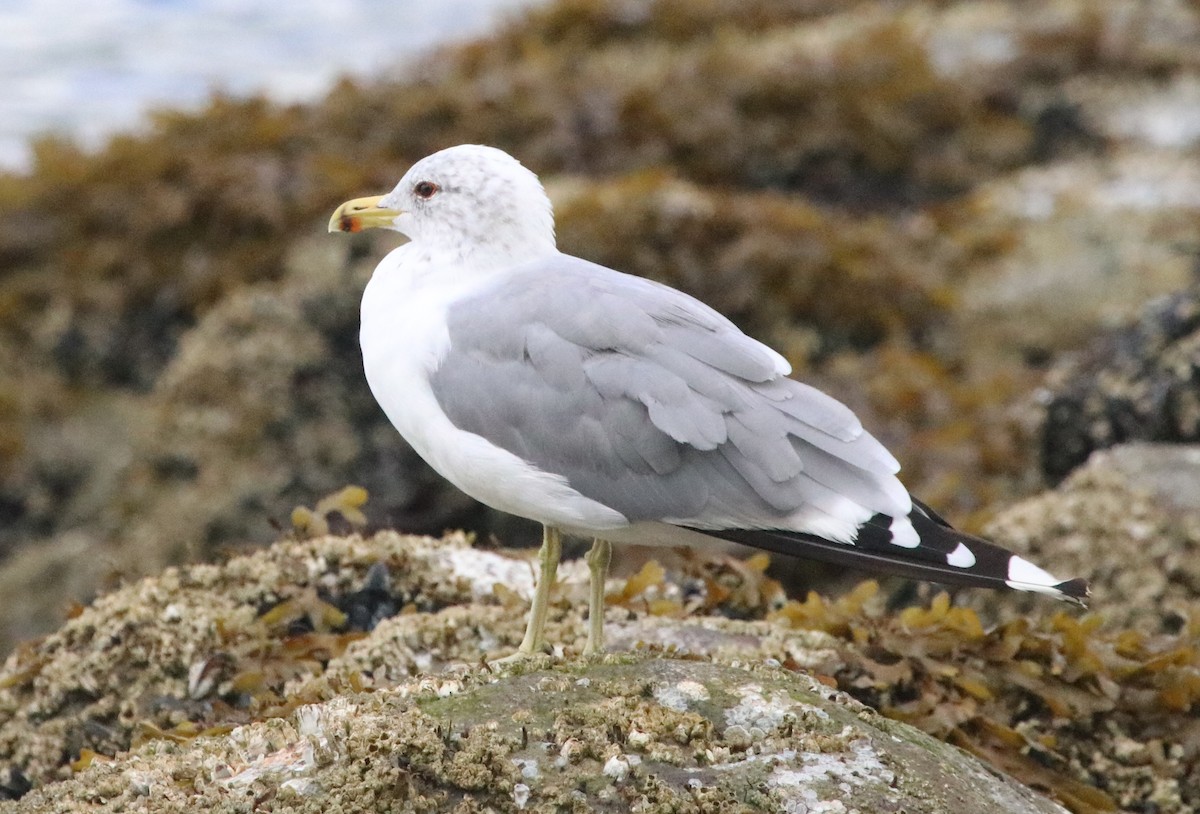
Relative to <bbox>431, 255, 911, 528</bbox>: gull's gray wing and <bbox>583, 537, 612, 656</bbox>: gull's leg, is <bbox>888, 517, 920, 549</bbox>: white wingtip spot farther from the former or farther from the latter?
<bbox>583, 537, 612, 656</bbox>: gull's leg

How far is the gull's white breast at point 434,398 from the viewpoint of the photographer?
11.6 ft

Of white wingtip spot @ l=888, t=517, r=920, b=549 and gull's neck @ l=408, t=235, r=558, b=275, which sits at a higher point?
gull's neck @ l=408, t=235, r=558, b=275

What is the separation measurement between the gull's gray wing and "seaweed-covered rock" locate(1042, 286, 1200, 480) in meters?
2.98

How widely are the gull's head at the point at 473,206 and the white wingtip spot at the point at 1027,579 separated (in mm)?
1574

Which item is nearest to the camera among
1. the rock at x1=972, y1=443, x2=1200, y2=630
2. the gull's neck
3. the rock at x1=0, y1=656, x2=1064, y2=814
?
the rock at x1=0, y1=656, x2=1064, y2=814

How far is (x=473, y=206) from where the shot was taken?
4.04m

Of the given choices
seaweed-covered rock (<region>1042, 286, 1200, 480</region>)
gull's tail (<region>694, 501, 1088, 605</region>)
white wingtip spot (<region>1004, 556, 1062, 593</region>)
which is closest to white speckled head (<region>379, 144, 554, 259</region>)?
→ gull's tail (<region>694, 501, 1088, 605</region>)

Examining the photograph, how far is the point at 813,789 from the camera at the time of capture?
9.70 ft

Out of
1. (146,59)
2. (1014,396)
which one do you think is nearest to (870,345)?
(1014,396)

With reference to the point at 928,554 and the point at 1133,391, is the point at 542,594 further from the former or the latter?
the point at 1133,391

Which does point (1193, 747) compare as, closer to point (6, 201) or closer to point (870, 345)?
point (870, 345)

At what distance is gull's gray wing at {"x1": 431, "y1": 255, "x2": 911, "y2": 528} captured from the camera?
3.52m

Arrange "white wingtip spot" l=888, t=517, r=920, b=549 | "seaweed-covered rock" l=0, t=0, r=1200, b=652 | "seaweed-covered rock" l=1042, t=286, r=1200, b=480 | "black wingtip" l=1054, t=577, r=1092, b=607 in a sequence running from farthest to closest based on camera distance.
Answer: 1. "seaweed-covered rock" l=0, t=0, r=1200, b=652
2. "seaweed-covered rock" l=1042, t=286, r=1200, b=480
3. "white wingtip spot" l=888, t=517, r=920, b=549
4. "black wingtip" l=1054, t=577, r=1092, b=607

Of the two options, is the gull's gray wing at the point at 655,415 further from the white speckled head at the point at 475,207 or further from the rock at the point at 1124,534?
the rock at the point at 1124,534
